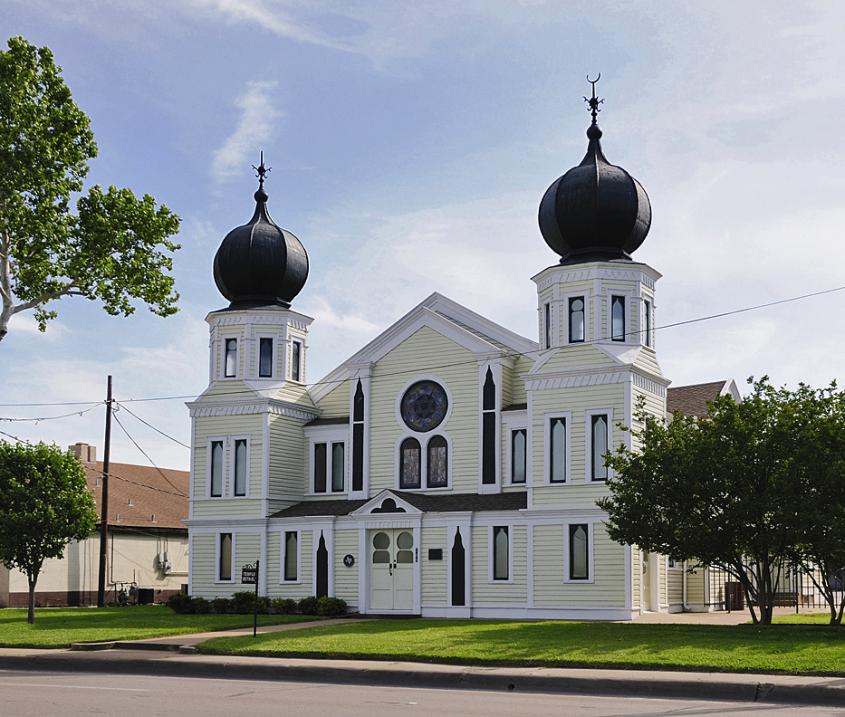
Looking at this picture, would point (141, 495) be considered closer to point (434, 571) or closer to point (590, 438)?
point (434, 571)

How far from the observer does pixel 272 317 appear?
136 ft

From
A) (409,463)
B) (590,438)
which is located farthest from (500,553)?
(409,463)

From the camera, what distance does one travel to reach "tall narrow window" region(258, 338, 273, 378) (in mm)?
41500

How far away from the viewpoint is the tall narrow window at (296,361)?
42.1 metres

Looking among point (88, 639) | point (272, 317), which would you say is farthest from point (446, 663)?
point (272, 317)

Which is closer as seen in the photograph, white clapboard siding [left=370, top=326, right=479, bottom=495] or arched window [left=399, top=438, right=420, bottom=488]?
white clapboard siding [left=370, top=326, right=479, bottom=495]

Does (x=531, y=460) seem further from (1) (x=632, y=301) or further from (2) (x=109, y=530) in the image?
(2) (x=109, y=530)

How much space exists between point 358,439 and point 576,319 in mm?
8925

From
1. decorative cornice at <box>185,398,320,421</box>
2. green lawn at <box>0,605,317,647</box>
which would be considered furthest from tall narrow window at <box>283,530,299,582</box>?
decorative cornice at <box>185,398,320,421</box>

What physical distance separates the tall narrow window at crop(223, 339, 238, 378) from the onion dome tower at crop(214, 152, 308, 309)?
4.15 feet

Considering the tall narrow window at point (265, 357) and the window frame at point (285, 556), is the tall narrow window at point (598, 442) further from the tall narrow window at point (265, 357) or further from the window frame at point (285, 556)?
the tall narrow window at point (265, 357)

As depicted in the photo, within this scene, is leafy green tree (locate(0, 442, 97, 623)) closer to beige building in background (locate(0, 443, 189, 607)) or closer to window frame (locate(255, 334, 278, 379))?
window frame (locate(255, 334, 278, 379))

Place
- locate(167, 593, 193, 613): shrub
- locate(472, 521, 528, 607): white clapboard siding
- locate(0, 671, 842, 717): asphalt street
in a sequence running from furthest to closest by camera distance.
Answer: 1. locate(167, 593, 193, 613): shrub
2. locate(472, 521, 528, 607): white clapboard siding
3. locate(0, 671, 842, 717): asphalt street

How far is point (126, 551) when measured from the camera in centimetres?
5262
